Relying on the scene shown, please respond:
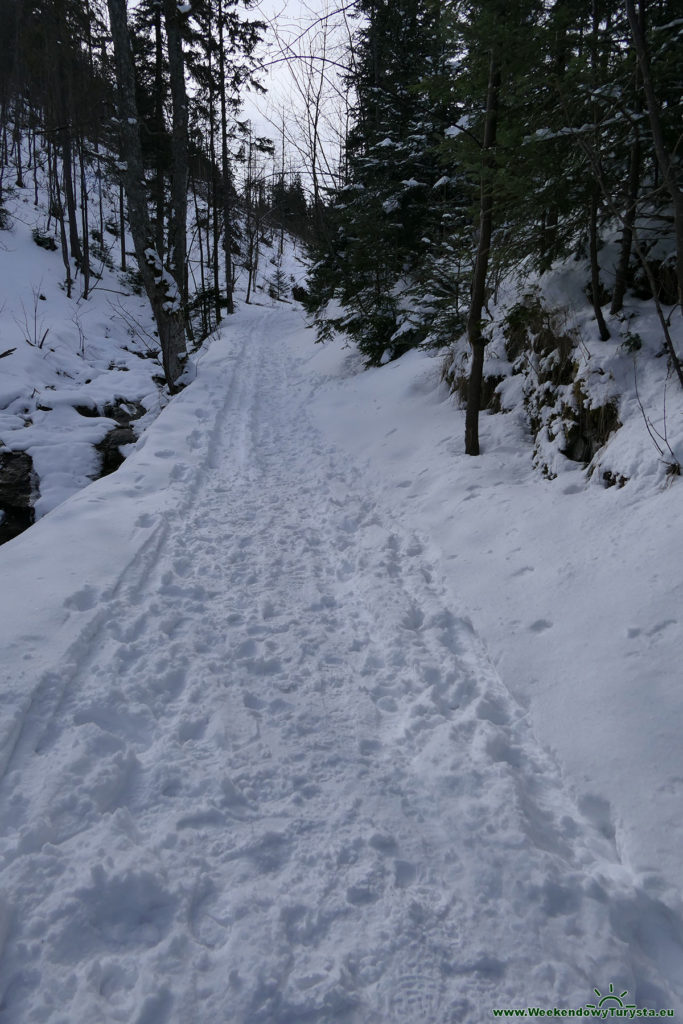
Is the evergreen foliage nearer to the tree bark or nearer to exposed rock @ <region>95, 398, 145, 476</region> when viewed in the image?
exposed rock @ <region>95, 398, 145, 476</region>

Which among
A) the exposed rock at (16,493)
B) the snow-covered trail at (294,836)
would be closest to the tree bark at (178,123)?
the exposed rock at (16,493)

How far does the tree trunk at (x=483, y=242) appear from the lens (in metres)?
5.38

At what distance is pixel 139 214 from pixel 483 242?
7451 millimetres

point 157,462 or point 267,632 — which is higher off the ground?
point 157,462

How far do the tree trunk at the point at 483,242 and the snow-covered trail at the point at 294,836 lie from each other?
9.90 feet

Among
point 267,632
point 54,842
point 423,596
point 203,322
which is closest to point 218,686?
point 267,632

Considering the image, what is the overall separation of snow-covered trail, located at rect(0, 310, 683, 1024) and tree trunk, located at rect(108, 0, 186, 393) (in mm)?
8718

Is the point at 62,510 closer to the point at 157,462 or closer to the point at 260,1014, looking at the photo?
the point at 157,462

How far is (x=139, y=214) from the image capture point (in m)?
10.2

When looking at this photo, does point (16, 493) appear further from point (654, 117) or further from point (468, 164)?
point (654, 117)

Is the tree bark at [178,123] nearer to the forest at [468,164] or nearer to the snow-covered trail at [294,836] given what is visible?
the forest at [468,164]

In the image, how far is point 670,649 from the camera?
119 inches

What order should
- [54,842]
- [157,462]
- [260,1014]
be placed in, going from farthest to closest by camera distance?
[157,462] < [54,842] < [260,1014]

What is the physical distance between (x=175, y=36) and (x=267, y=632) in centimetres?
1428
